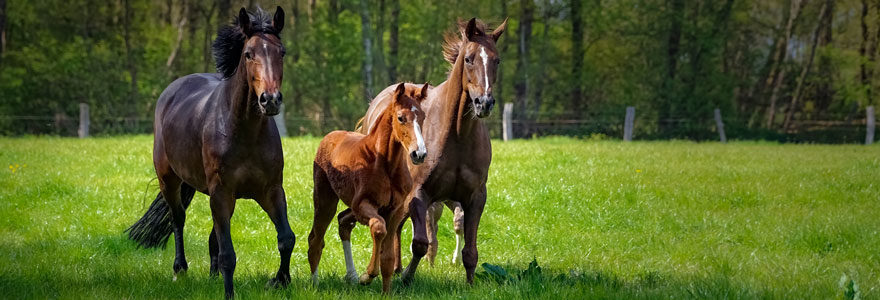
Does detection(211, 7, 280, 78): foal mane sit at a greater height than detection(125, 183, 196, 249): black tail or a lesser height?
greater

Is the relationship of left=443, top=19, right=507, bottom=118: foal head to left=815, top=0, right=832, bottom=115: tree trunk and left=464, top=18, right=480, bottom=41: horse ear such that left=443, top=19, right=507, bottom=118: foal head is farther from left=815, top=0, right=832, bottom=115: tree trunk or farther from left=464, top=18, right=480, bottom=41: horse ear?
left=815, top=0, right=832, bottom=115: tree trunk

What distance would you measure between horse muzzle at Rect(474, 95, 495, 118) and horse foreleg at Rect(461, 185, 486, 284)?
33.4 inches

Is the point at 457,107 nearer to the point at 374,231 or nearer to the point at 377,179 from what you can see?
the point at 377,179

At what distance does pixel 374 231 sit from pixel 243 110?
51.0 inches

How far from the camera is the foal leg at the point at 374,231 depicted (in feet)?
19.8

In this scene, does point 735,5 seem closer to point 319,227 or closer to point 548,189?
point 548,189

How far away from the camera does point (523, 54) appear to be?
38.0m

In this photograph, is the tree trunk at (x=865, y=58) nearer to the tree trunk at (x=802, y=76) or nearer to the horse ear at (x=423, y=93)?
the tree trunk at (x=802, y=76)

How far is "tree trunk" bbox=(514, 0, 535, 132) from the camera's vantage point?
3756cm

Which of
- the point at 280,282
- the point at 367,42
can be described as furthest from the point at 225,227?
the point at 367,42

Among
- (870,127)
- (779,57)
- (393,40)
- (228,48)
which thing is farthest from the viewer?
(779,57)

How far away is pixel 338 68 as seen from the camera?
1515 inches

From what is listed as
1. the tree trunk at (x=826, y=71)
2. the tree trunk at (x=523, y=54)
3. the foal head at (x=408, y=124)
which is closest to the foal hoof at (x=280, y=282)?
the foal head at (x=408, y=124)

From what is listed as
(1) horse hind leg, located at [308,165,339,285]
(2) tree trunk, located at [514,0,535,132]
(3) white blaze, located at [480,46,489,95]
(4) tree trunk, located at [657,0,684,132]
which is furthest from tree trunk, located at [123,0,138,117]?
(3) white blaze, located at [480,46,489,95]
